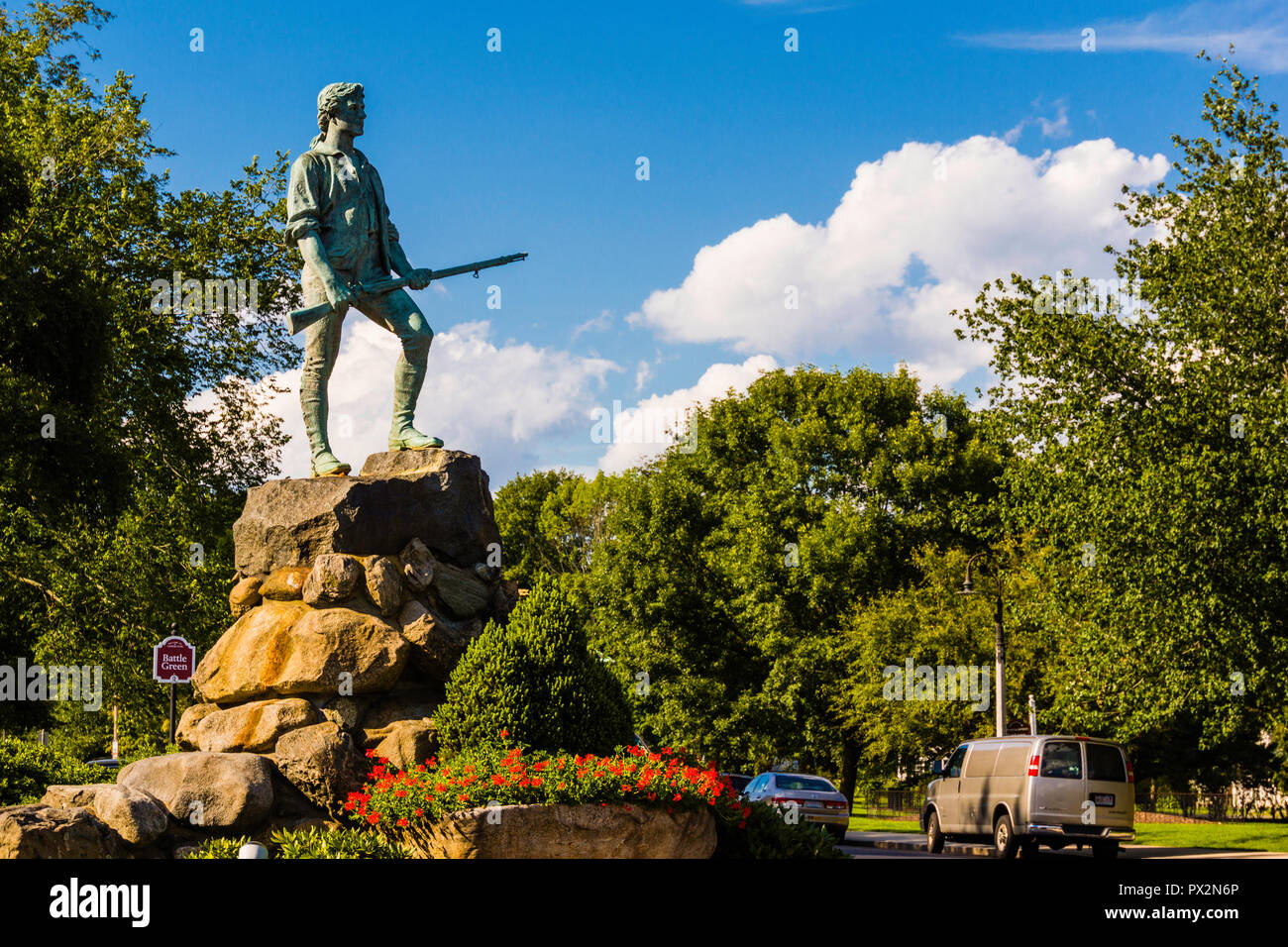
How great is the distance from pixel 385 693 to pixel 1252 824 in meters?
32.5

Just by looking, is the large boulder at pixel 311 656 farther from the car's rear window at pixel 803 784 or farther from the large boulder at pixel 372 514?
the car's rear window at pixel 803 784

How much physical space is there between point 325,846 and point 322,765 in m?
1.81

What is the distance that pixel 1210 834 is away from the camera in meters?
30.4

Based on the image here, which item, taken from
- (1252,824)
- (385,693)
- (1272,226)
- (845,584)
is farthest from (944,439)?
(385,693)

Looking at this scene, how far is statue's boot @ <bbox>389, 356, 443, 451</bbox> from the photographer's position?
41.5 ft

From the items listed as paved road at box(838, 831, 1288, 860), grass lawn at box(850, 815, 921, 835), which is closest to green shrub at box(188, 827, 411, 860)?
paved road at box(838, 831, 1288, 860)

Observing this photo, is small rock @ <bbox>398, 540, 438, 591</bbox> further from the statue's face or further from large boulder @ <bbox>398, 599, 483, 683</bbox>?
the statue's face

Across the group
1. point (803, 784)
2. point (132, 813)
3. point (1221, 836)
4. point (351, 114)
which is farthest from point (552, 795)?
point (1221, 836)

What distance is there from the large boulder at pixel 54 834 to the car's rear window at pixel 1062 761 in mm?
16408

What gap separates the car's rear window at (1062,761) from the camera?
21531 mm

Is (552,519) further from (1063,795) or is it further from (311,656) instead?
(311,656)

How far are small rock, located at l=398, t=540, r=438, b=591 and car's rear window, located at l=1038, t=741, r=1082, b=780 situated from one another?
45.2 feet

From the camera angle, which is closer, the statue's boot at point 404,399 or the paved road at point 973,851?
the statue's boot at point 404,399

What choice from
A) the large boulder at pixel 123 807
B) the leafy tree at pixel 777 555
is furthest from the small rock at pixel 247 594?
the leafy tree at pixel 777 555
